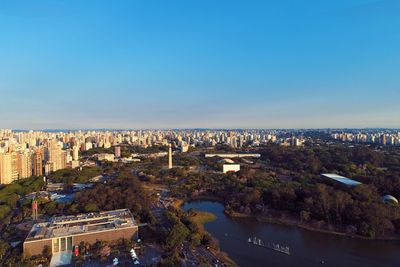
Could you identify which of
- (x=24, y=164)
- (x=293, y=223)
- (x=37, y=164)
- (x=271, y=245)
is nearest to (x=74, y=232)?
(x=271, y=245)

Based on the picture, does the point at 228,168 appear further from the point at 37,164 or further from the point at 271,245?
the point at 37,164

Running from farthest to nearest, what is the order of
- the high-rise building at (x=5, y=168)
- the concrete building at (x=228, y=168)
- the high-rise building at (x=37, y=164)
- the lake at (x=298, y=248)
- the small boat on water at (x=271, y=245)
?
the concrete building at (x=228, y=168), the high-rise building at (x=37, y=164), the high-rise building at (x=5, y=168), the small boat on water at (x=271, y=245), the lake at (x=298, y=248)

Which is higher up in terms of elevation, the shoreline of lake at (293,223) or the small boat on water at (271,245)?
the shoreline of lake at (293,223)

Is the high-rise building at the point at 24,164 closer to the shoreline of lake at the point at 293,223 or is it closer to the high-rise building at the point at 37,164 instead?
the high-rise building at the point at 37,164

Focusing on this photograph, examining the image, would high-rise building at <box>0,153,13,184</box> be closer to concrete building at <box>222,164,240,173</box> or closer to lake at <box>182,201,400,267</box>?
lake at <box>182,201,400,267</box>

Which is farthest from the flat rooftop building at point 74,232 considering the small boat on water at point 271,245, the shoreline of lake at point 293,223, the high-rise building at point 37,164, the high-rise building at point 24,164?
the high-rise building at point 37,164

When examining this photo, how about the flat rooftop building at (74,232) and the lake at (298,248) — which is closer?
the flat rooftop building at (74,232)

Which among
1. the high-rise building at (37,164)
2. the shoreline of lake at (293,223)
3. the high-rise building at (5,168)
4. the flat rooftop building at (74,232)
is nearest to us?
the flat rooftop building at (74,232)
